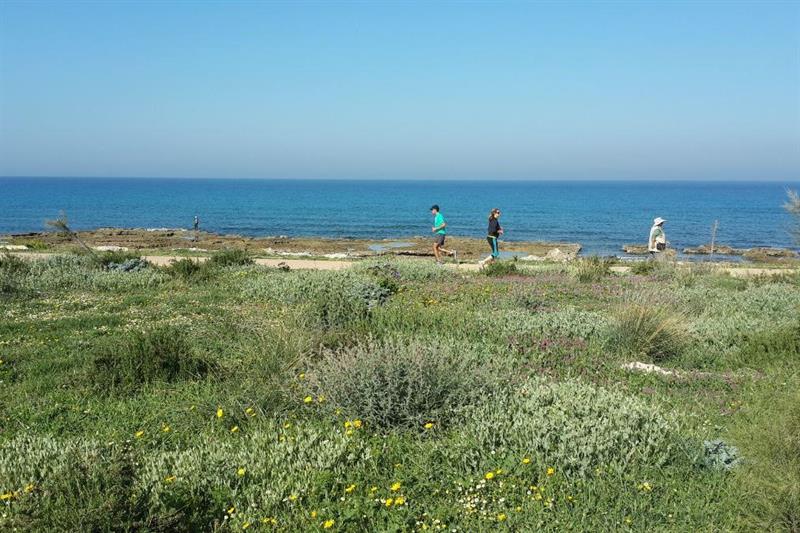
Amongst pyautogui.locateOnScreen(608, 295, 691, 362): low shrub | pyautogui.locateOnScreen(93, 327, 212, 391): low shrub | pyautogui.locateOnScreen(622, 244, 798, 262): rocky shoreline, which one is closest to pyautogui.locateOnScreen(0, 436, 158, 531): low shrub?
pyautogui.locateOnScreen(93, 327, 212, 391): low shrub

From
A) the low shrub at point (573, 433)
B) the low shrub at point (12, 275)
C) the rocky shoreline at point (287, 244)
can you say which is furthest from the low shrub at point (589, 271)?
the rocky shoreline at point (287, 244)

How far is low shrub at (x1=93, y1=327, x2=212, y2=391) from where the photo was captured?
26.3ft

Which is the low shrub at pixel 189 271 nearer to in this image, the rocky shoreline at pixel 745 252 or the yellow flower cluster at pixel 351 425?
the yellow flower cluster at pixel 351 425

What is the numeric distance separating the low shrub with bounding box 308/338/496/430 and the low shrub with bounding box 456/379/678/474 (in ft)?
1.11

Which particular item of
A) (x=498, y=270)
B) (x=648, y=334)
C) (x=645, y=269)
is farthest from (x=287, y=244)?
(x=648, y=334)

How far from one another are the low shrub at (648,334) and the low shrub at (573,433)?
3069mm

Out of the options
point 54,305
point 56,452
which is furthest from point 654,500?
point 54,305

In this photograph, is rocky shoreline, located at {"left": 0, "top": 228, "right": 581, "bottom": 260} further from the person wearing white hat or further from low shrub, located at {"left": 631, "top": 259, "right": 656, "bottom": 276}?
low shrub, located at {"left": 631, "top": 259, "right": 656, "bottom": 276}

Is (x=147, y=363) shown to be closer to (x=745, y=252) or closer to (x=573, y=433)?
(x=573, y=433)

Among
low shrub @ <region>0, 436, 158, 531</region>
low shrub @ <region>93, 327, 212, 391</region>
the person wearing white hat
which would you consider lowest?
low shrub @ <region>93, 327, 212, 391</region>

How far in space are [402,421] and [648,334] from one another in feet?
15.7

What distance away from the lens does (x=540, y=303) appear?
12742 mm

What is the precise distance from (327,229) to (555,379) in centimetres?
5627

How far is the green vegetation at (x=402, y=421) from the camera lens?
4.64 meters
